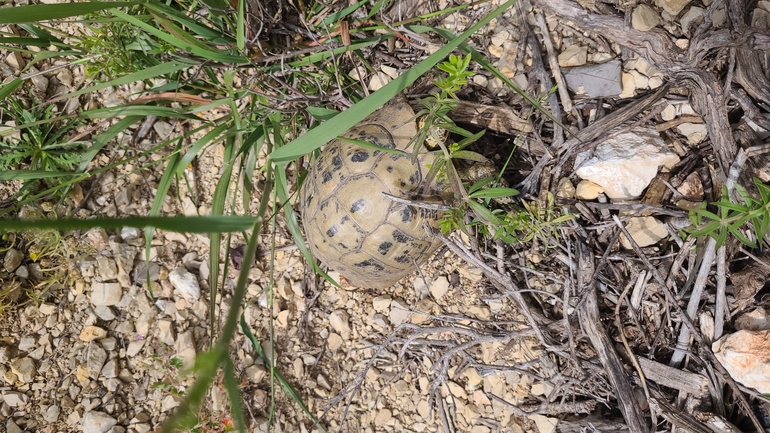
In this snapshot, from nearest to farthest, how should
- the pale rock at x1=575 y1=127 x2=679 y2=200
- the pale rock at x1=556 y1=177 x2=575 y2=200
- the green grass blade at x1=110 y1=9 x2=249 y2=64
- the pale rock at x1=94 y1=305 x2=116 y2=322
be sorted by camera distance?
the green grass blade at x1=110 y1=9 x2=249 y2=64, the pale rock at x1=575 y1=127 x2=679 y2=200, the pale rock at x1=556 y1=177 x2=575 y2=200, the pale rock at x1=94 y1=305 x2=116 y2=322

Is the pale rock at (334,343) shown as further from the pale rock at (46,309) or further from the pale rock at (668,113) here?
the pale rock at (668,113)

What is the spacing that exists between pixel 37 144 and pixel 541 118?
2.02m

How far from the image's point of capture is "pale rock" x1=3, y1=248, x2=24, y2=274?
2.09 metres

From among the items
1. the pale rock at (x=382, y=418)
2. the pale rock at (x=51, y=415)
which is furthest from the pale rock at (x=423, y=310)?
the pale rock at (x=51, y=415)

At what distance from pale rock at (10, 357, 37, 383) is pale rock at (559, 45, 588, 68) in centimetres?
243

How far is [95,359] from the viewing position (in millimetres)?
2096

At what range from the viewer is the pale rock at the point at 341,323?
216cm

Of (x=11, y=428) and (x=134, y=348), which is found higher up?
(x=134, y=348)

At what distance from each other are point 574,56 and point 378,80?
77 centimetres

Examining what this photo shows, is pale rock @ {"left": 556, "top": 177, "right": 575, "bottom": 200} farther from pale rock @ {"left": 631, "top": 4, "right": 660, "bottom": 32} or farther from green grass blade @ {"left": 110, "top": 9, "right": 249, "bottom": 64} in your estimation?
green grass blade @ {"left": 110, "top": 9, "right": 249, "bottom": 64}

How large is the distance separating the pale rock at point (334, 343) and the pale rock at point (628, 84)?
58.3 inches

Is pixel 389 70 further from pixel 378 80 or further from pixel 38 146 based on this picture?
pixel 38 146

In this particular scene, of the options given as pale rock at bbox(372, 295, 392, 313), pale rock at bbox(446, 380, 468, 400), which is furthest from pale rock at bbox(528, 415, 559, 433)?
pale rock at bbox(372, 295, 392, 313)

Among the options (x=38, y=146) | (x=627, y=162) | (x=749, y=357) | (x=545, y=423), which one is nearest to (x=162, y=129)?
(x=38, y=146)
